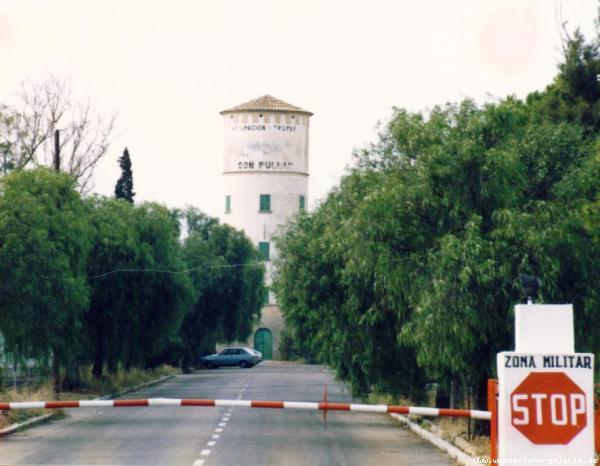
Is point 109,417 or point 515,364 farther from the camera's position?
point 109,417

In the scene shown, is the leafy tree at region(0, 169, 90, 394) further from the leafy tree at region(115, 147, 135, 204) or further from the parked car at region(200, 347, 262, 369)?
the parked car at region(200, 347, 262, 369)

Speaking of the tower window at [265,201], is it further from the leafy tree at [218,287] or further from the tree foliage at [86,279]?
the tree foliage at [86,279]

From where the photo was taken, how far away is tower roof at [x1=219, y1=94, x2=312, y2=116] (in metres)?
108

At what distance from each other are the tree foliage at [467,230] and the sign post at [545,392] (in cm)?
795

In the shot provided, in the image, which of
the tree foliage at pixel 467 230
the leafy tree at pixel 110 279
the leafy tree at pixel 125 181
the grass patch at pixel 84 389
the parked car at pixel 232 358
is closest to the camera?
the tree foliage at pixel 467 230

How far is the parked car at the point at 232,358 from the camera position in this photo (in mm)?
94000

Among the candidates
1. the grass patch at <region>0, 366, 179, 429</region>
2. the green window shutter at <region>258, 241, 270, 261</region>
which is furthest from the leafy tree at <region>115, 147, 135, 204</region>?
the green window shutter at <region>258, 241, 270, 261</region>

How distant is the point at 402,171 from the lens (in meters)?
27.4

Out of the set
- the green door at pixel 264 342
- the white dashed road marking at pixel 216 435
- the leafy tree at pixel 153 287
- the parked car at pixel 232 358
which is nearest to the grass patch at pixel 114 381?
the leafy tree at pixel 153 287

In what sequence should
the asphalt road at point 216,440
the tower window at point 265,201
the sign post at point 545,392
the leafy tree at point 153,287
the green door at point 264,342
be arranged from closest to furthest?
the sign post at point 545,392 < the asphalt road at point 216,440 < the leafy tree at point 153,287 < the tower window at point 265,201 < the green door at point 264,342

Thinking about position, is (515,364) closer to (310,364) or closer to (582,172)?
(582,172)

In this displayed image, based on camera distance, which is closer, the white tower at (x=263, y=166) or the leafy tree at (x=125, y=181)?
the leafy tree at (x=125, y=181)

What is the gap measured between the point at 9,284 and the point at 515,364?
21635 mm

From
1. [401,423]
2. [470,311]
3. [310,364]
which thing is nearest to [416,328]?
[470,311]
